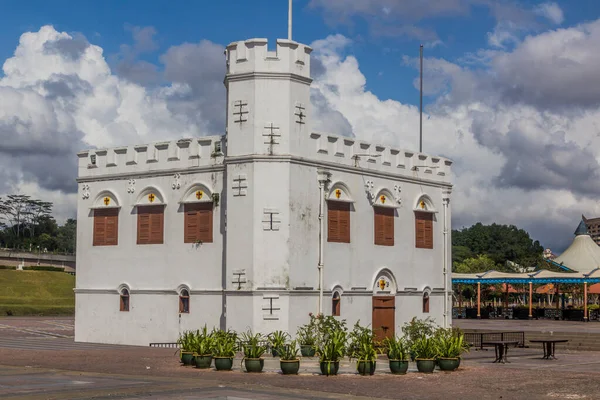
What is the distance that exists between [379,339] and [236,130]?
10233mm

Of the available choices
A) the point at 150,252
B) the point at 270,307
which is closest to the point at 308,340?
the point at 270,307

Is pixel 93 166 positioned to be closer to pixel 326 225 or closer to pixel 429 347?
pixel 326 225

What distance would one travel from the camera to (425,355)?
80.3 ft

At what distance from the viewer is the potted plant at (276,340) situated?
2710 centimetres

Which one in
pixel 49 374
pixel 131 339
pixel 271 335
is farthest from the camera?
pixel 131 339

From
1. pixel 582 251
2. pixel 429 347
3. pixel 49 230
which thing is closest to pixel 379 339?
pixel 429 347

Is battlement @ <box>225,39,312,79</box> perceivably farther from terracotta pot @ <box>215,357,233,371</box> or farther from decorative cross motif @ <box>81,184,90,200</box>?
terracotta pot @ <box>215,357,233,371</box>

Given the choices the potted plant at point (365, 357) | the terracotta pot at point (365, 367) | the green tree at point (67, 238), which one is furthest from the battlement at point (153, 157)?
the green tree at point (67, 238)

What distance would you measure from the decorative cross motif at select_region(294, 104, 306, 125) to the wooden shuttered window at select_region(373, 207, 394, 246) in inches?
208

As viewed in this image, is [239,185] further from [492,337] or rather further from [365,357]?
[492,337]

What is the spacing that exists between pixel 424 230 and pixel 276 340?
40.5 ft

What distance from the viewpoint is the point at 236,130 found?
104 ft

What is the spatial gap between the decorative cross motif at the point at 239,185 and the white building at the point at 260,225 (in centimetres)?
5

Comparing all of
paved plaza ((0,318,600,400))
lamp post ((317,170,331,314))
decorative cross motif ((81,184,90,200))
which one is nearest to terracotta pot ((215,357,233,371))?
paved plaza ((0,318,600,400))
